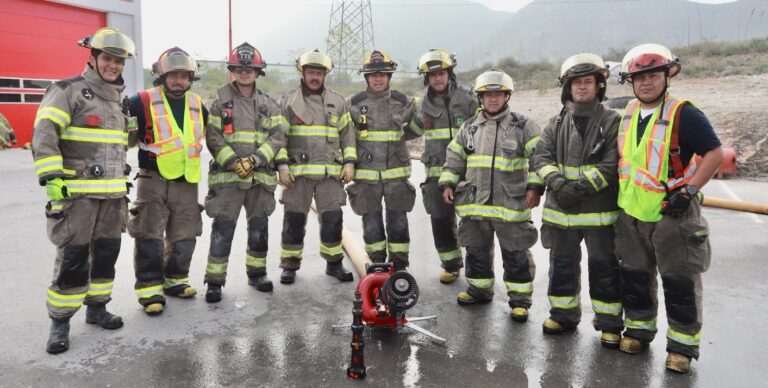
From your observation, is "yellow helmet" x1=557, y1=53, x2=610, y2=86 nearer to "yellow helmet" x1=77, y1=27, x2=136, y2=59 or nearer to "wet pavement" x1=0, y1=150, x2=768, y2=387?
"wet pavement" x1=0, y1=150, x2=768, y2=387

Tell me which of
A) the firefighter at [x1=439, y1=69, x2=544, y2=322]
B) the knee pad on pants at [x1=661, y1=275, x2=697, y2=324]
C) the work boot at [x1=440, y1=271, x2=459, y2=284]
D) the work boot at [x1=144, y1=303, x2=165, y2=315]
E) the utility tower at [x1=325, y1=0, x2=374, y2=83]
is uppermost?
the utility tower at [x1=325, y1=0, x2=374, y2=83]

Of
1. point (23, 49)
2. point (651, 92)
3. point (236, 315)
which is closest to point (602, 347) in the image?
point (651, 92)

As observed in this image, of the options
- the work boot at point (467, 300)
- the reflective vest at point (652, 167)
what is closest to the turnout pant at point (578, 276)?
the reflective vest at point (652, 167)

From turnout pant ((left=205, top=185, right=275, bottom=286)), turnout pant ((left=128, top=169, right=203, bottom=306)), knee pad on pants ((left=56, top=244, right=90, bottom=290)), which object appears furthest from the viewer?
turnout pant ((left=205, top=185, right=275, bottom=286))

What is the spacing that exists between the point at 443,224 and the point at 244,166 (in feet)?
6.54

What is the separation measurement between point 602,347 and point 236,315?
2893mm

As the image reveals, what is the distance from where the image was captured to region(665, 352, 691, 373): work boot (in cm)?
356

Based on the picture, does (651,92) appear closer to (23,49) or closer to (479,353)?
(479,353)

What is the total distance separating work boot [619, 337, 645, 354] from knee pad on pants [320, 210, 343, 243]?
2.78m

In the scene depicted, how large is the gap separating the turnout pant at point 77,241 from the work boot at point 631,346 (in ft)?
12.7

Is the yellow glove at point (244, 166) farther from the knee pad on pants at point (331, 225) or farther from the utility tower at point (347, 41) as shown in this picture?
the utility tower at point (347, 41)

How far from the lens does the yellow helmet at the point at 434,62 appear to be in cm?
502

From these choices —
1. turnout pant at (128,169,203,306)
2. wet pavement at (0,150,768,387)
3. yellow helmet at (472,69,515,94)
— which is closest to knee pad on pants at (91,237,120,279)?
turnout pant at (128,169,203,306)

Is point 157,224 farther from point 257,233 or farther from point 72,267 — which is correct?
point 257,233
